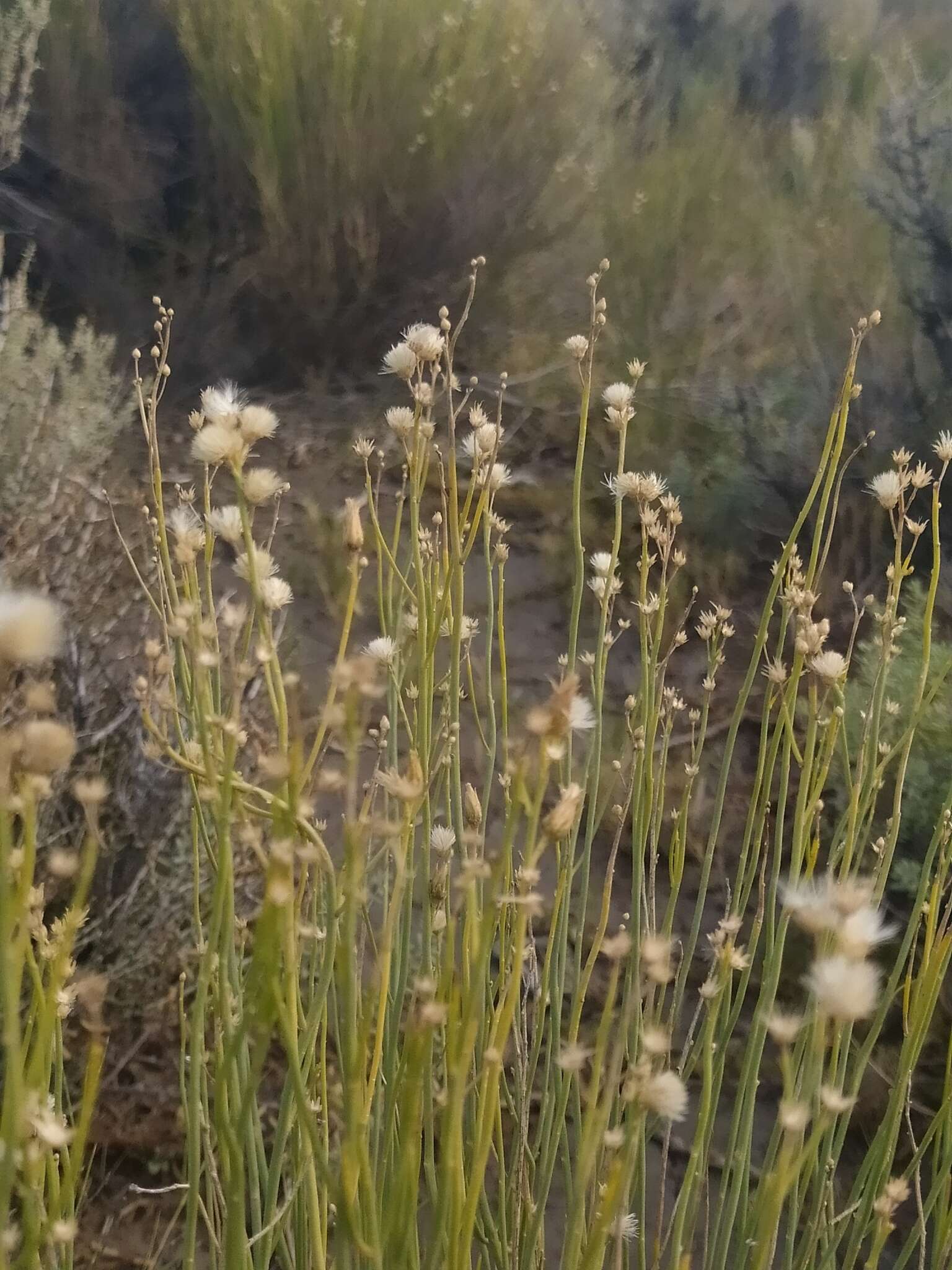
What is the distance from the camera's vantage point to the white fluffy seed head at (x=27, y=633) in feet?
0.83

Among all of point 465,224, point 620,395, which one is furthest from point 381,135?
point 620,395

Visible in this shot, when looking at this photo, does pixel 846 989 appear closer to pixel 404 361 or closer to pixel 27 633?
pixel 27 633

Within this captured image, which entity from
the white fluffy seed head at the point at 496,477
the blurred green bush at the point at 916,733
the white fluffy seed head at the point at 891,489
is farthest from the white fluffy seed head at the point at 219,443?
the blurred green bush at the point at 916,733

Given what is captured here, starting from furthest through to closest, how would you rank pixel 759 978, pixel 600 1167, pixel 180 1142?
pixel 759 978 → pixel 180 1142 → pixel 600 1167

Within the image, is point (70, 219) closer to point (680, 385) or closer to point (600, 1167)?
point (680, 385)

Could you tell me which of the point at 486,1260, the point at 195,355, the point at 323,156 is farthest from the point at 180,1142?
the point at 323,156

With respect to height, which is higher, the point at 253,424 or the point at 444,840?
the point at 253,424

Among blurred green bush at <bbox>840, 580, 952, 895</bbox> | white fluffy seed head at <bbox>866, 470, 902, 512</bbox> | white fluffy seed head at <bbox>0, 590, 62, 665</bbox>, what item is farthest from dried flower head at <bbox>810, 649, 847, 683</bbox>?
blurred green bush at <bbox>840, 580, 952, 895</bbox>

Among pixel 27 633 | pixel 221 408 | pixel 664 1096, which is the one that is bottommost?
pixel 664 1096

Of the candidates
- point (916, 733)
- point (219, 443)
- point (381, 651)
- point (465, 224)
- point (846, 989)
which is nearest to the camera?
point (846, 989)

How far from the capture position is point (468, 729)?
1589mm

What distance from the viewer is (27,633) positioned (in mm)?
255

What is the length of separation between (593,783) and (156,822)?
0.57 meters

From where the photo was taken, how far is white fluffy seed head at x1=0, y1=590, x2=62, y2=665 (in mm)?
254
